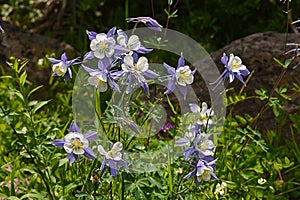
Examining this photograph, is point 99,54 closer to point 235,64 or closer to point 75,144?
point 75,144

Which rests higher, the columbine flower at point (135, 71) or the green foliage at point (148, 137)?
the columbine flower at point (135, 71)

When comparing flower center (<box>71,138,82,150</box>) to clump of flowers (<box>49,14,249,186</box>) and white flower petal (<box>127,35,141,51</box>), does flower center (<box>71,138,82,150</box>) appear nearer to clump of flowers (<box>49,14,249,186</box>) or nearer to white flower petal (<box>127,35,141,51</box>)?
clump of flowers (<box>49,14,249,186</box>)

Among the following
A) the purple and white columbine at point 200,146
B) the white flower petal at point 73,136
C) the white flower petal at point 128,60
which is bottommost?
the purple and white columbine at point 200,146

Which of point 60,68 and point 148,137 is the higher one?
point 60,68

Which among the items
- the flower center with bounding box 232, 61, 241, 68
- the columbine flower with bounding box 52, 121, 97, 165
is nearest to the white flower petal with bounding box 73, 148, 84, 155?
the columbine flower with bounding box 52, 121, 97, 165

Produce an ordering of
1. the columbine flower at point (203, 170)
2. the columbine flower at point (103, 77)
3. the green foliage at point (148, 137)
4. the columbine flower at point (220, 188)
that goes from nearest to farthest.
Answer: the columbine flower at point (103, 77) → the columbine flower at point (203, 170) → the green foliage at point (148, 137) → the columbine flower at point (220, 188)

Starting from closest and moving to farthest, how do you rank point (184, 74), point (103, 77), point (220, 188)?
point (103, 77) < point (184, 74) < point (220, 188)

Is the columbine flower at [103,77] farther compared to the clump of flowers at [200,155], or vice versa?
the clump of flowers at [200,155]

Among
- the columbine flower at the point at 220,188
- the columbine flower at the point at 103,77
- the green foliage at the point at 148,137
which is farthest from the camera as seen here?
the columbine flower at the point at 220,188

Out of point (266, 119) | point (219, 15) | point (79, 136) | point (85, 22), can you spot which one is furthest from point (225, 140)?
point (85, 22)

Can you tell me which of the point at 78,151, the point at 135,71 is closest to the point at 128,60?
the point at 135,71

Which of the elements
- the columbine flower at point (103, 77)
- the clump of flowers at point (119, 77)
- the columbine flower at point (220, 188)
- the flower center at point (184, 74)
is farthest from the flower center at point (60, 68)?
the columbine flower at point (220, 188)

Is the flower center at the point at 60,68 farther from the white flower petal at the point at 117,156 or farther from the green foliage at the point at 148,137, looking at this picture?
the white flower petal at the point at 117,156
